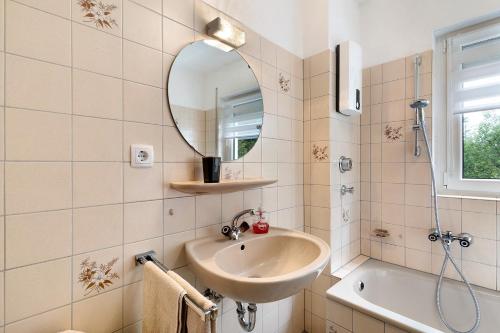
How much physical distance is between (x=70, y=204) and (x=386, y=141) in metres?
1.95

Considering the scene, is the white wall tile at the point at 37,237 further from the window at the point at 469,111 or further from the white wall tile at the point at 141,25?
the window at the point at 469,111

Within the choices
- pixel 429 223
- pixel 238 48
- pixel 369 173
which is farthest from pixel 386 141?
pixel 238 48

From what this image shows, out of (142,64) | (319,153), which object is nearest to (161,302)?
(142,64)

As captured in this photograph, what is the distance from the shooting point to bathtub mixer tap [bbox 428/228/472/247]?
1445mm

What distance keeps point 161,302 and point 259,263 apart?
1.91 feet

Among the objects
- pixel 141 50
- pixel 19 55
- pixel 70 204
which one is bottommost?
pixel 70 204

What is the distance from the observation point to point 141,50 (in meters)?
0.92

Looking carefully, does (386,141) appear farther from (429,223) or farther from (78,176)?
(78,176)

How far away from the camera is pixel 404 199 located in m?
1.73

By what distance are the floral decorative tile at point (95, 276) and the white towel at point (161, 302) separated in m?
0.13

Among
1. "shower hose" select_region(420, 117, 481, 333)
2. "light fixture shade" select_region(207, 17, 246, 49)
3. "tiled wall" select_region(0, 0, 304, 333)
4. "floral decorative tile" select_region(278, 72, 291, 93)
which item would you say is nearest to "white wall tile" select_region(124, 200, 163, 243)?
"tiled wall" select_region(0, 0, 304, 333)

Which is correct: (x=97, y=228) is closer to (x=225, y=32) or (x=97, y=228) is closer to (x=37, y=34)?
(x=37, y=34)

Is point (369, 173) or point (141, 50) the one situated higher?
point (141, 50)

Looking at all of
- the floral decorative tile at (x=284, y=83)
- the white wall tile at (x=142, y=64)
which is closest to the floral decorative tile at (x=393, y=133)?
the floral decorative tile at (x=284, y=83)
